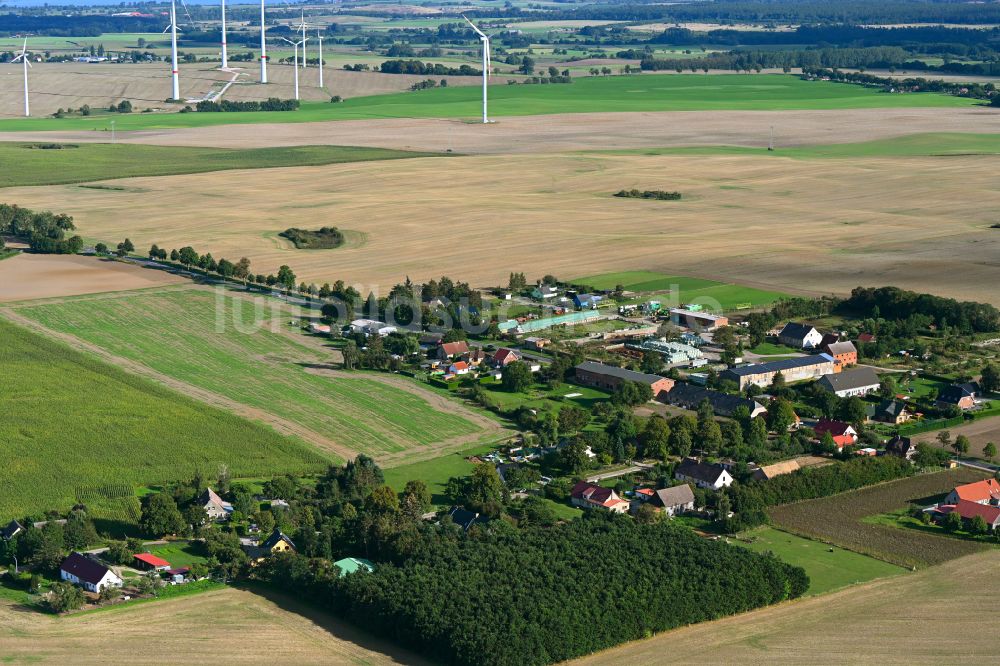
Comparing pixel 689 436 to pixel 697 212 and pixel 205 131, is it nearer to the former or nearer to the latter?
pixel 697 212

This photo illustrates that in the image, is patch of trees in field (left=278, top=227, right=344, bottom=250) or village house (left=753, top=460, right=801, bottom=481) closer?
village house (left=753, top=460, right=801, bottom=481)

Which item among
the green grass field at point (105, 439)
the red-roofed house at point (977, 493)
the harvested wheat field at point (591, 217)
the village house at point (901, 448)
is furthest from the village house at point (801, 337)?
the green grass field at point (105, 439)

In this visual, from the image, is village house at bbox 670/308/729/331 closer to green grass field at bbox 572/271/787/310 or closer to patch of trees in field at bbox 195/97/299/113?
green grass field at bbox 572/271/787/310

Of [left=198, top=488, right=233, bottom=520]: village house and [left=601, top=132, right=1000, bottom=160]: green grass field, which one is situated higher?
[left=601, top=132, right=1000, bottom=160]: green grass field

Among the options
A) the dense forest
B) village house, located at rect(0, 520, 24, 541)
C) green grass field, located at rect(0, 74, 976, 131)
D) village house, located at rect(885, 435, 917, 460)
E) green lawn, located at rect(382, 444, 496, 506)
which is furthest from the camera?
green grass field, located at rect(0, 74, 976, 131)

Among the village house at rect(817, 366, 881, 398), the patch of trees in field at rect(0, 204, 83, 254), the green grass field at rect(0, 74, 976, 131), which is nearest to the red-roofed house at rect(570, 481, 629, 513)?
the village house at rect(817, 366, 881, 398)

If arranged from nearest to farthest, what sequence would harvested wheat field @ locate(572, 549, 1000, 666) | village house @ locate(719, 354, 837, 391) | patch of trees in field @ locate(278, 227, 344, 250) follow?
harvested wheat field @ locate(572, 549, 1000, 666) < village house @ locate(719, 354, 837, 391) < patch of trees in field @ locate(278, 227, 344, 250)

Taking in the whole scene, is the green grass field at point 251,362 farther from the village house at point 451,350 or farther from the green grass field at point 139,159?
the green grass field at point 139,159
